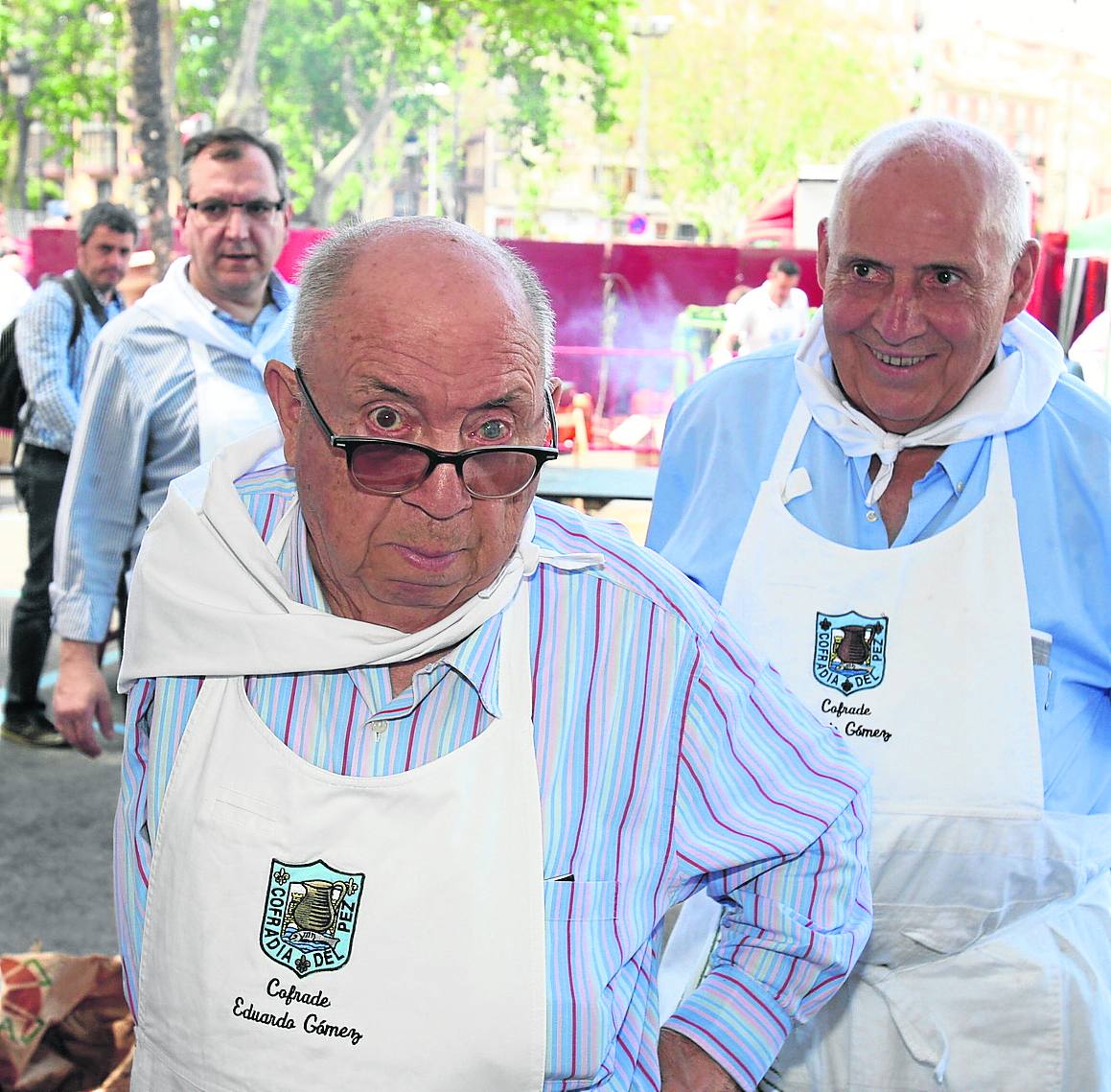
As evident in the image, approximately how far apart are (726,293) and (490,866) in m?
15.2

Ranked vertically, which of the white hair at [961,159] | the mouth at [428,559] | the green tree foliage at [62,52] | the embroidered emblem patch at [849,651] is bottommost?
the embroidered emblem patch at [849,651]

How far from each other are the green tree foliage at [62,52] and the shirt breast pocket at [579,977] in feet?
79.3

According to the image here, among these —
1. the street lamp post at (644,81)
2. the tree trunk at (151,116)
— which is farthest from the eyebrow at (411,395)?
the street lamp post at (644,81)

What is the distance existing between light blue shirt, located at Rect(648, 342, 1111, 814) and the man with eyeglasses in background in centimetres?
162

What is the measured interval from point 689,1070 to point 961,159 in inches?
51.7

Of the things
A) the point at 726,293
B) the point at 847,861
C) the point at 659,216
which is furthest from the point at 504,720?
the point at 659,216

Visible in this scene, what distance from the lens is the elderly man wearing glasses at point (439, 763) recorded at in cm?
130

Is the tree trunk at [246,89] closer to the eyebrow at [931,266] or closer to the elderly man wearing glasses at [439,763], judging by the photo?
the eyebrow at [931,266]

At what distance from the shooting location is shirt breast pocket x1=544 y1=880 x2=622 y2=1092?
1315 mm

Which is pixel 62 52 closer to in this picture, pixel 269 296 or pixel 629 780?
pixel 269 296

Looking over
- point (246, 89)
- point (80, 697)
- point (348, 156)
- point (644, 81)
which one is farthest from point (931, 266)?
point (644, 81)

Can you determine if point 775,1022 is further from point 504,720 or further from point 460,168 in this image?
point 460,168

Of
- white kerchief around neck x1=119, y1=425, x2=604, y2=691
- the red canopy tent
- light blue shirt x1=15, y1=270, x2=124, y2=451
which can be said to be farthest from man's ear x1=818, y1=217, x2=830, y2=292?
the red canopy tent

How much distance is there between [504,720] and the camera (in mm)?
1366
